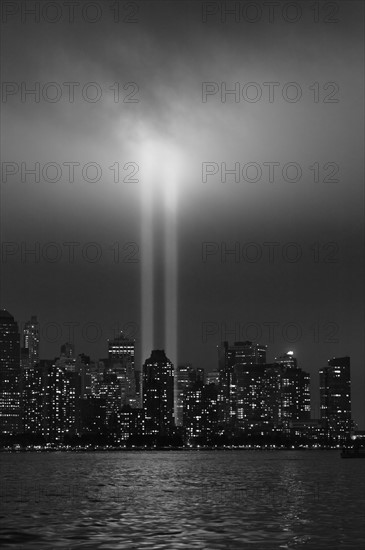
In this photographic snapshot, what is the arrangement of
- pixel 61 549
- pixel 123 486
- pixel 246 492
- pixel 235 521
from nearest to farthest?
pixel 61 549 → pixel 235 521 → pixel 246 492 → pixel 123 486

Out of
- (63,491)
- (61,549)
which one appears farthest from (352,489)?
(61,549)

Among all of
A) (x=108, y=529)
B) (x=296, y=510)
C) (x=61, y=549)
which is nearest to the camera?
(x=61, y=549)

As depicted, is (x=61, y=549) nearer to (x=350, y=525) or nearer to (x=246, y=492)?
(x=350, y=525)

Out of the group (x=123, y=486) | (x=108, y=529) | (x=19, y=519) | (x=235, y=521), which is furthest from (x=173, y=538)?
(x=123, y=486)

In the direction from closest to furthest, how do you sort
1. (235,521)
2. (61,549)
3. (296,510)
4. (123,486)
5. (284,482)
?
(61,549), (235,521), (296,510), (123,486), (284,482)

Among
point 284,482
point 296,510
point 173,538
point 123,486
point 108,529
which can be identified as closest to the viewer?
point 173,538

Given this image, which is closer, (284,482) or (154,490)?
(154,490)

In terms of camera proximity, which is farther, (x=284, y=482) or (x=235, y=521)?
(x=284, y=482)

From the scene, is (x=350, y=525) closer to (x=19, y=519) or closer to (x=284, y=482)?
(x=19, y=519)

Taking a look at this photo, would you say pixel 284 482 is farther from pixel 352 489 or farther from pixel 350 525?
pixel 350 525
